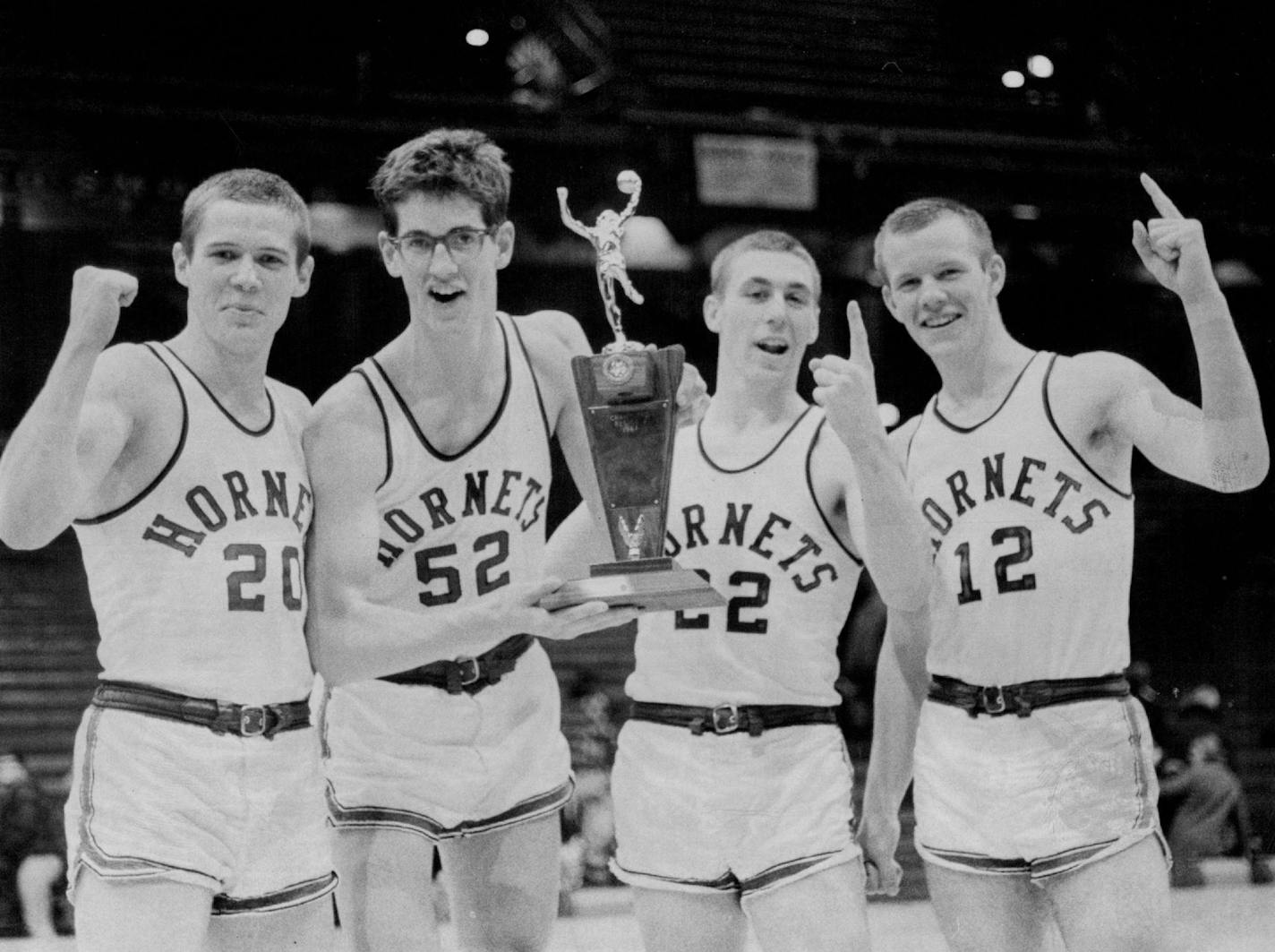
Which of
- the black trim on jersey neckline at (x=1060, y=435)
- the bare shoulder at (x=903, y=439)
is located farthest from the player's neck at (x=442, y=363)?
the black trim on jersey neckline at (x=1060, y=435)

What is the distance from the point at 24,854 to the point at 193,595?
12.0 feet

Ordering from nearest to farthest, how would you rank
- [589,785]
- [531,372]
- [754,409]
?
[531,372] → [754,409] → [589,785]

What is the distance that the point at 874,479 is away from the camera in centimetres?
302

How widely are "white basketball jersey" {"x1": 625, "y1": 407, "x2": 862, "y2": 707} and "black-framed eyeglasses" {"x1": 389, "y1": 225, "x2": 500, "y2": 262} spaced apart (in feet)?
2.52

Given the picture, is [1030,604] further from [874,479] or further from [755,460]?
[755,460]

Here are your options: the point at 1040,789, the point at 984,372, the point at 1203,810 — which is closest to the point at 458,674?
the point at 1040,789

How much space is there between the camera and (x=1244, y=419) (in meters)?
3.11

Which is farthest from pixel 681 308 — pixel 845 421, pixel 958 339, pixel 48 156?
pixel 845 421

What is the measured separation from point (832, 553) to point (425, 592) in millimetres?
966

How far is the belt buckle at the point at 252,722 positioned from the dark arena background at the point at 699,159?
4.75 feet

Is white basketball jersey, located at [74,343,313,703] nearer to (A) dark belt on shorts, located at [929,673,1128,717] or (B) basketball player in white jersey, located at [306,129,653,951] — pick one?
(B) basketball player in white jersey, located at [306,129,653,951]

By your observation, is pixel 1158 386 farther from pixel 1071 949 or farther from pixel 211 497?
pixel 211 497

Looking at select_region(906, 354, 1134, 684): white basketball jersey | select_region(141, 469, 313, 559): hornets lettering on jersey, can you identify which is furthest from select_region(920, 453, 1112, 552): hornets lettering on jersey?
select_region(141, 469, 313, 559): hornets lettering on jersey

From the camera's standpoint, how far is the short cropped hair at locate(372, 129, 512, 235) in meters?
3.23
